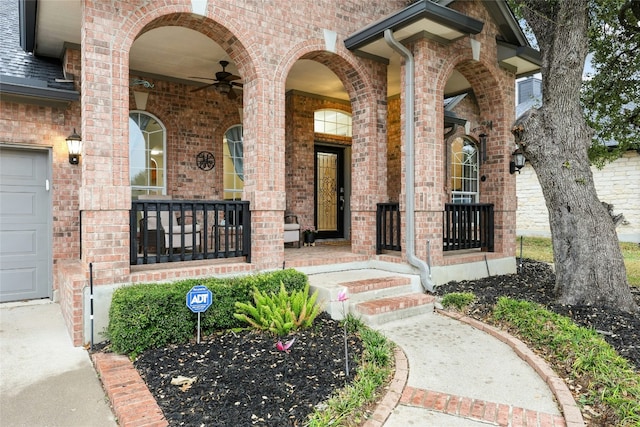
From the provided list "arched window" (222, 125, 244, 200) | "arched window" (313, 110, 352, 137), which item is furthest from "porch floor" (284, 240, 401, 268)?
"arched window" (313, 110, 352, 137)

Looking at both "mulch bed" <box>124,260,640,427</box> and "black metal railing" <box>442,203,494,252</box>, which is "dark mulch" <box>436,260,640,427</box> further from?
"black metal railing" <box>442,203,494,252</box>

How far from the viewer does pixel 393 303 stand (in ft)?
15.3

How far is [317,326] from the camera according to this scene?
417 cm

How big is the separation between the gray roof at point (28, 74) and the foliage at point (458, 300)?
17.9 ft

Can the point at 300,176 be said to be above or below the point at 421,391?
above

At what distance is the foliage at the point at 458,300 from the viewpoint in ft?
16.2

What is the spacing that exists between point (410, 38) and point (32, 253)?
6.04 metres

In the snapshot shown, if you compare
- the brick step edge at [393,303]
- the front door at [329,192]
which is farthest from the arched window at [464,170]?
the brick step edge at [393,303]

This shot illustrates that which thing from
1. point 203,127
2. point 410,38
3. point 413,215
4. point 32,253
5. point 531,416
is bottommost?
point 531,416

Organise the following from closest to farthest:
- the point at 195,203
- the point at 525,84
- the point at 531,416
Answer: the point at 531,416 < the point at 195,203 < the point at 525,84

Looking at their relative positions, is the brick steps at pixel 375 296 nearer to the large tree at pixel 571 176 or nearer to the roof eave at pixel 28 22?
the large tree at pixel 571 176

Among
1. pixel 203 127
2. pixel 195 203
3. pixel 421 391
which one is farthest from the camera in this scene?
pixel 203 127

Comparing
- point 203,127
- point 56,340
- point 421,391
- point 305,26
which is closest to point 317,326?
point 421,391

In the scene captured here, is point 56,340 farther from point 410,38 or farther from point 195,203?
point 410,38
